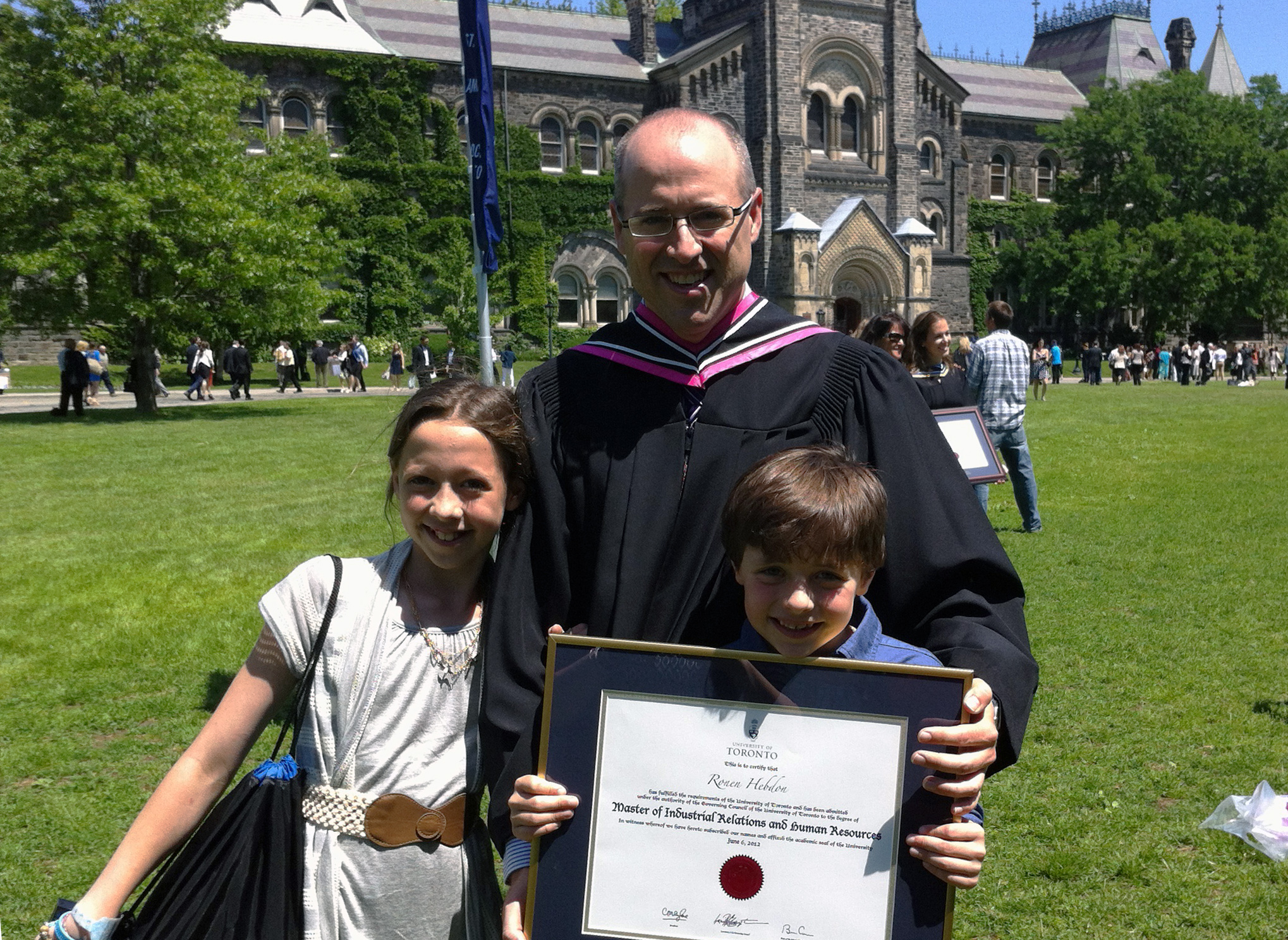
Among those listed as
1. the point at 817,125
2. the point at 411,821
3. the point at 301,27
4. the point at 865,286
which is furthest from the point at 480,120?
the point at 817,125

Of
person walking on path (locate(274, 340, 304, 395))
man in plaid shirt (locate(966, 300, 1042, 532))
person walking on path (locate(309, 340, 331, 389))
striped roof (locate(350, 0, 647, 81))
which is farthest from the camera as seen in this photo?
striped roof (locate(350, 0, 647, 81))

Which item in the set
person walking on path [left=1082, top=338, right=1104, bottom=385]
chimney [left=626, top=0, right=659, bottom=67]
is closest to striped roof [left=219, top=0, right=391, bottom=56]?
chimney [left=626, top=0, right=659, bottom=67]

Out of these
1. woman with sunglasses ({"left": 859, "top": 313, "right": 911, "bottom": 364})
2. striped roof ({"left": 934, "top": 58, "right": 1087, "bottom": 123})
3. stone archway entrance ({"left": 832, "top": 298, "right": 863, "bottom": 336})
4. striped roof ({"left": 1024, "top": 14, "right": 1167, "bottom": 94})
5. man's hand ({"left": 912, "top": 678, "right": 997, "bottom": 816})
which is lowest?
man's hand ({"left": 912, "top": 678, "right": 997, "bottom": 816})

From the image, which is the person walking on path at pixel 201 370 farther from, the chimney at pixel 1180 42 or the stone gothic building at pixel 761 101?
the chimney at pixel 1180 42

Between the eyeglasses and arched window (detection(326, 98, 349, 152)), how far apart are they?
139ft

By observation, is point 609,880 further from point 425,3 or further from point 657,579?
point 425,3

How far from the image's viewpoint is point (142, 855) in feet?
7.43

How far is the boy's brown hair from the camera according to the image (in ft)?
6.53

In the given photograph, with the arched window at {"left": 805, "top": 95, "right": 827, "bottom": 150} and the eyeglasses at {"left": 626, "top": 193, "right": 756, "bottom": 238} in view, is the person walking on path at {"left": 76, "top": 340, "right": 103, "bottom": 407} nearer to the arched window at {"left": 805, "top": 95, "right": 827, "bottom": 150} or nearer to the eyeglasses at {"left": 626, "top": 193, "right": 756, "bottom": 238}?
the eyeglasses at {"left": 626, "top": 193, "right": 756, "bottom": 238}

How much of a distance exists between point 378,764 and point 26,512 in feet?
38.6

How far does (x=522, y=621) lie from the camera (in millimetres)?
2301

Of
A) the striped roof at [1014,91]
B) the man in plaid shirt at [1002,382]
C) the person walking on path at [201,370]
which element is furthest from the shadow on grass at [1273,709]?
the striped roof at [1014,91]

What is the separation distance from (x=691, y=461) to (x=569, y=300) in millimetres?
42791
